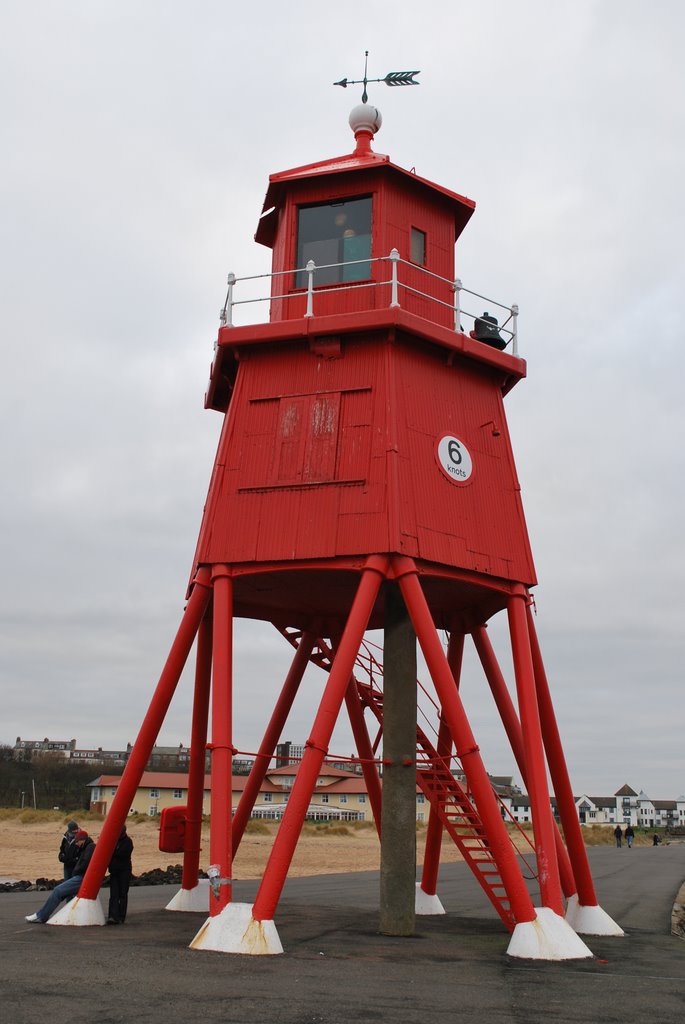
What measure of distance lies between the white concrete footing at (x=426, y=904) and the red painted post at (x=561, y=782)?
12.2 ft

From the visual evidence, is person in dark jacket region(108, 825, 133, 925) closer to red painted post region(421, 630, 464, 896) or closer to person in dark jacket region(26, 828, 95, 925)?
person in dark jacket region(26, 828, 95, 925)

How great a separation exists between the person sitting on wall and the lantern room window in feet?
7.66

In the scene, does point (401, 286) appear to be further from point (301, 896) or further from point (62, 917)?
point (301, 896)

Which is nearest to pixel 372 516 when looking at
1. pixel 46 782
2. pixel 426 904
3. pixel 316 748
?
pixel 316 748

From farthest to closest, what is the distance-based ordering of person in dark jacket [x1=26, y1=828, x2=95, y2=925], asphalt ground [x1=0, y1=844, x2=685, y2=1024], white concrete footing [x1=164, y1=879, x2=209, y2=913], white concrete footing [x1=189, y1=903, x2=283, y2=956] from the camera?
white concrete footing [x1=164, y1=879, x2=209, y2=913], person in dark jacket [x1=26, y1=828, x2=95, y2=925], white concrete footing [x1=189, y1=903, x2=283, y2=956], asphalt ground [x1=0, y1=844, x2=685, y2=1024]

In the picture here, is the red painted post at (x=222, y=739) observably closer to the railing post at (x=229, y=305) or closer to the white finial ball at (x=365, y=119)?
the railing post at (x=229, y=305)

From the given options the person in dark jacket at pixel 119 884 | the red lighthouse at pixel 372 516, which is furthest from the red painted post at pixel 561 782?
the person in dark jacket at pixel 119 884

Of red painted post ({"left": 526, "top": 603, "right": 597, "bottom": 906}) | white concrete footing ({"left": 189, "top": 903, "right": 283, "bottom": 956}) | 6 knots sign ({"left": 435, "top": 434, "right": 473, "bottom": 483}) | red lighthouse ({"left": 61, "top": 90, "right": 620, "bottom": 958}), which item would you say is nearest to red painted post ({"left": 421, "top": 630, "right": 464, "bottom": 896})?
red lighthouse ({"left": 61, "top": 90, "right": 620, "bottom": 958})

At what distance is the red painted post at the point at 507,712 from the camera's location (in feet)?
56.0

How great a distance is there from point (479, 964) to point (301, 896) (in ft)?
39.8

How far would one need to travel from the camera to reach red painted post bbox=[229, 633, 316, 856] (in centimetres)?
1886

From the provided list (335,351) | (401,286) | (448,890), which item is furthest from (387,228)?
(448,890)

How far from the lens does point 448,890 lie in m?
27.9

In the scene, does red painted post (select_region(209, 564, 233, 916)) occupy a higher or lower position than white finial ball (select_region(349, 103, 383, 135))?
lower
